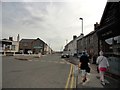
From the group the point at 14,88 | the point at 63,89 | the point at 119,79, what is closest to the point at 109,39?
the point at 119,79

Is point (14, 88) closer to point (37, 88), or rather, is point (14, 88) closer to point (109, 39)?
point (37, 88)

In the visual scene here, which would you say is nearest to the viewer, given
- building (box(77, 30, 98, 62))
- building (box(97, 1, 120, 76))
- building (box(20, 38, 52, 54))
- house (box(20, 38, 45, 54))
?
building (box(97, 1, 120, 76))

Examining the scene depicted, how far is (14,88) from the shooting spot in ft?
30.3

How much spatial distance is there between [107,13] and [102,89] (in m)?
6.92

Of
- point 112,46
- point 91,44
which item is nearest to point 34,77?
point 112,46

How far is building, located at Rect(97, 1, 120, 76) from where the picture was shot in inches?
476

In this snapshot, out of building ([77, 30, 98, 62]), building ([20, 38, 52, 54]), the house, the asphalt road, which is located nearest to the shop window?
the asphalt road

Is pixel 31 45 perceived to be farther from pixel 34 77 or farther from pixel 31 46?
pixel 34 77

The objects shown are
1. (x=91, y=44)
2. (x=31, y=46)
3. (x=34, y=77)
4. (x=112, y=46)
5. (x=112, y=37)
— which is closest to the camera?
(x=112, y=37)

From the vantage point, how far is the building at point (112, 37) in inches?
476

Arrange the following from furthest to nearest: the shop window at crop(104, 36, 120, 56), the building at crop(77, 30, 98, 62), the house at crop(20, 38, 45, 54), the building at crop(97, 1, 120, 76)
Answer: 1. the house at crop(20, 38, 45, 54)
2. the building at crop(77, 30, 98, 62)
3. the shop window at crop(104, 36, 120, 56)
4. the building at crop(97, 1, 120, 76)

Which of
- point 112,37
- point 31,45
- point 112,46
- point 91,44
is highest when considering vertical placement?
point 31,45

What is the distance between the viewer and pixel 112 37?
507 inches

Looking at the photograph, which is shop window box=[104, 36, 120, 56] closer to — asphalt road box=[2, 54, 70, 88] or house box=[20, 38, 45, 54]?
asphalt road box=[2, 54, 70, 88]
